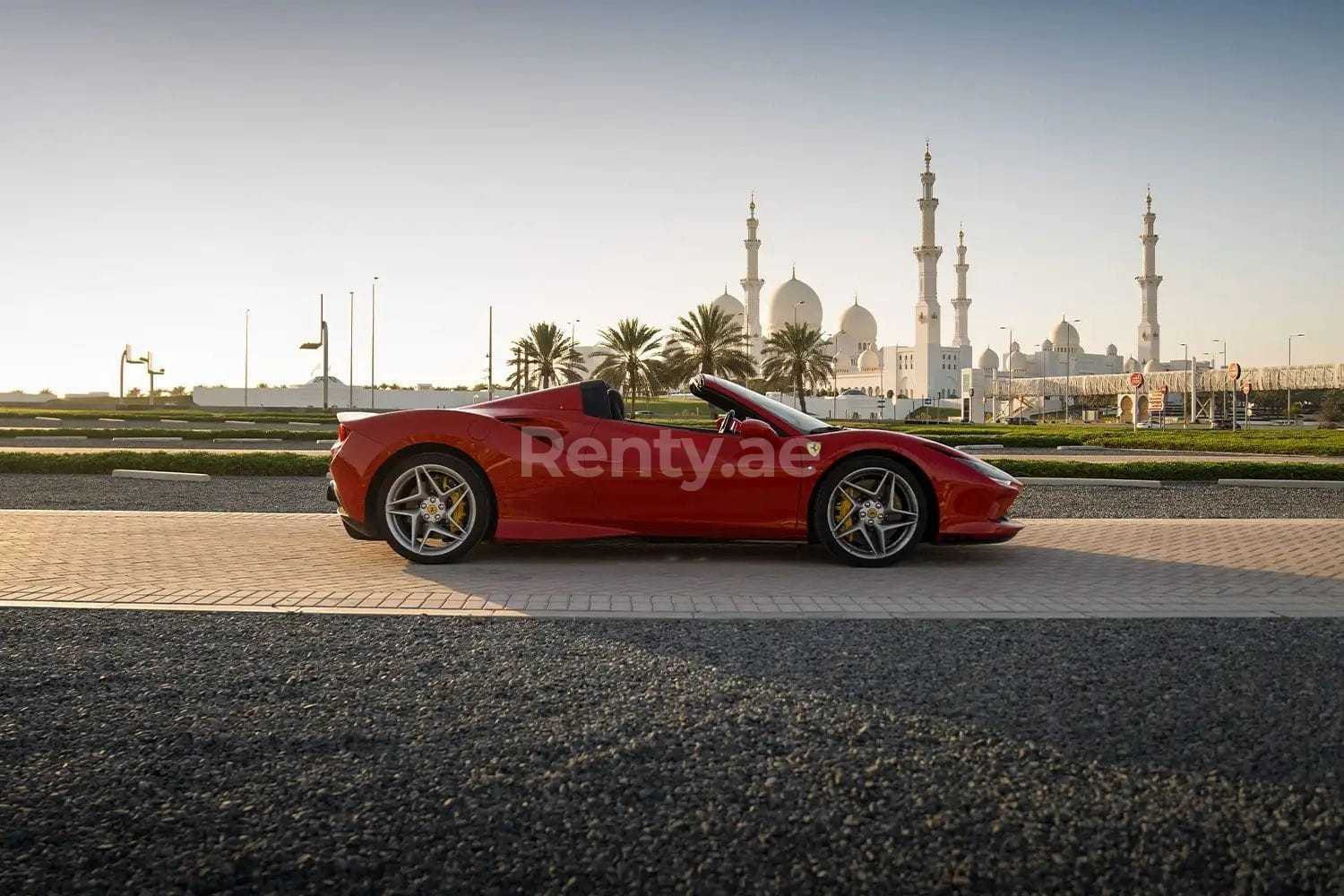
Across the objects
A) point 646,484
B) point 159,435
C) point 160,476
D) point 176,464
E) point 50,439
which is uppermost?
point 159,435

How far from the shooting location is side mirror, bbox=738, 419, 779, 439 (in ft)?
20.6

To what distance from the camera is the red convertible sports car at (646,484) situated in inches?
246

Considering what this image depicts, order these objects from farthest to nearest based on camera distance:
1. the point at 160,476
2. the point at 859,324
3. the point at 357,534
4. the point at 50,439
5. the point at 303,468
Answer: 1. the point at 859,324
2. the point at 50,439
3. the point at 303,468
4. the point at 160,476
5. the point at 357,534

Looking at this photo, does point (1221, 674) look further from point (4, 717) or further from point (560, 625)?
point (4, 717)

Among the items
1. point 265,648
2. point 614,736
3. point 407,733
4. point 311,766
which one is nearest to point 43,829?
point 311,766

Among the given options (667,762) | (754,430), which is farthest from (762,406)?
(667,762)

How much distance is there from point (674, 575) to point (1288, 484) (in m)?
10.4

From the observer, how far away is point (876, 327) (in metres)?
122

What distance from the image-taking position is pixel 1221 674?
3723mm

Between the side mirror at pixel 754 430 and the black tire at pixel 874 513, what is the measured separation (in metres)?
0.47

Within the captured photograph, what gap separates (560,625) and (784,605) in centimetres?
122

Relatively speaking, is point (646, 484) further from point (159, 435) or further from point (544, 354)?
point (544, 354)

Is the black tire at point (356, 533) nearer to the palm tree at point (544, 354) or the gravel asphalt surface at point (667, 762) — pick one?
the gravel asphalt surface at point (667, 762)

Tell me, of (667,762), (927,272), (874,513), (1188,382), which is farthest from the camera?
(927,272)
